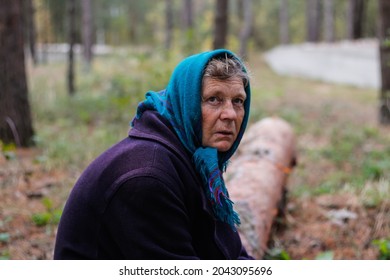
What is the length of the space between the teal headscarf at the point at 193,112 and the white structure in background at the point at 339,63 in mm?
12816

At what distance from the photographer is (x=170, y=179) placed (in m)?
2.10

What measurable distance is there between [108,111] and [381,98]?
554cm

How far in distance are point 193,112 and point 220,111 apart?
16cm

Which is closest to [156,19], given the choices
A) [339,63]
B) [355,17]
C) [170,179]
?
[355,17]

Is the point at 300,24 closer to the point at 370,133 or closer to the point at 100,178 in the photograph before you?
the point at 370,133

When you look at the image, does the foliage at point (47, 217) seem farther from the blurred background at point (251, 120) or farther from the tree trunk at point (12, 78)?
the tree trunk at point (12, 78)

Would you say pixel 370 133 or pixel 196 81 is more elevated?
pixel 196 81

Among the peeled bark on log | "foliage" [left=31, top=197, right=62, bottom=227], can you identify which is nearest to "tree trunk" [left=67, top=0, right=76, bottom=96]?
the peeled bark on log

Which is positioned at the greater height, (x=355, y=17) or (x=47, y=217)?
(x=355, y=17)

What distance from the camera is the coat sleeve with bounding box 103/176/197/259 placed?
200cm

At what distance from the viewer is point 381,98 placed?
9.16 m

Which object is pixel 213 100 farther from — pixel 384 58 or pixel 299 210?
pixel 384 58
